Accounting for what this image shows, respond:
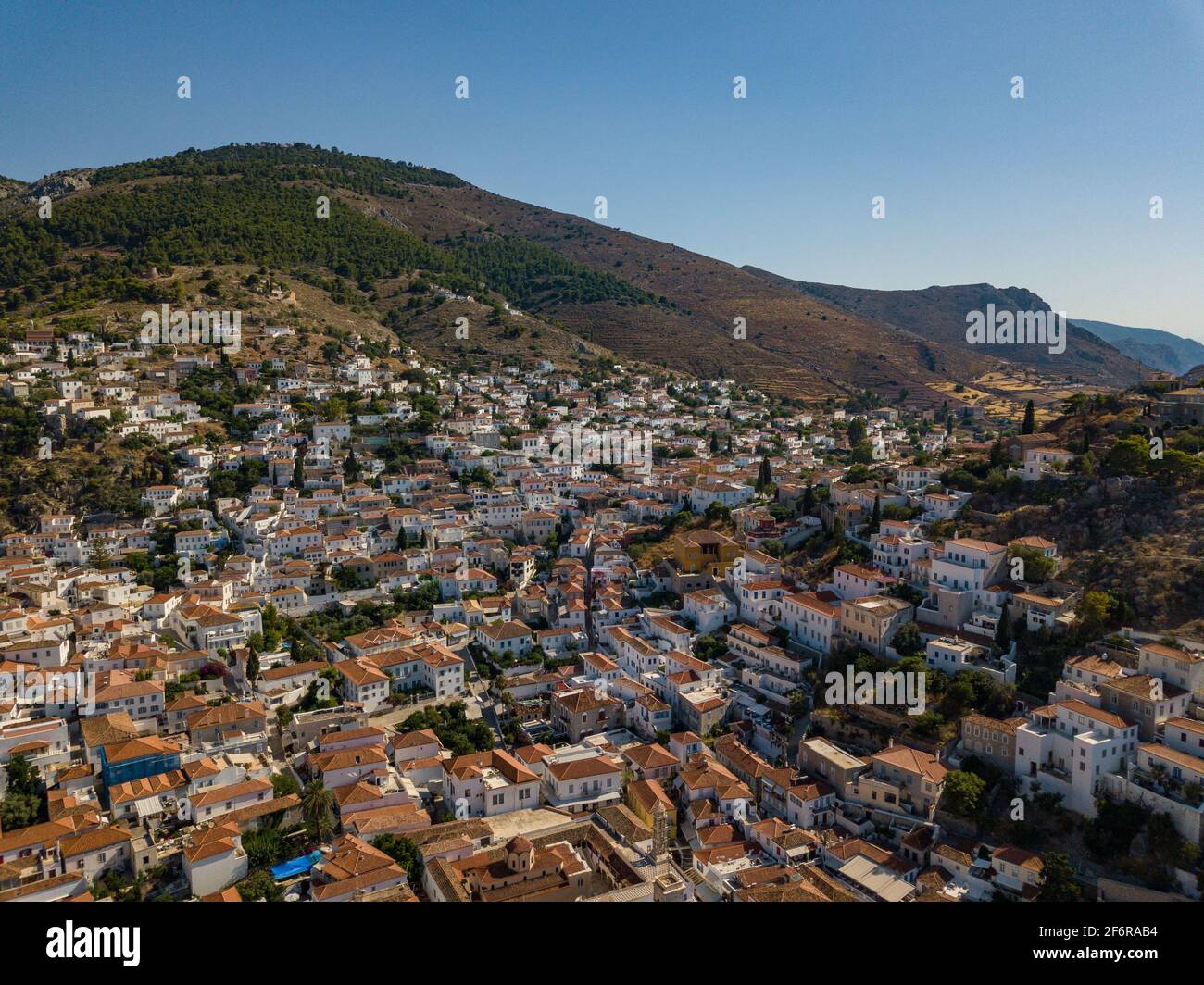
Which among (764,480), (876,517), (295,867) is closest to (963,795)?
(876,517)

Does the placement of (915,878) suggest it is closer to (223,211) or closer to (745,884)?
(745,884)

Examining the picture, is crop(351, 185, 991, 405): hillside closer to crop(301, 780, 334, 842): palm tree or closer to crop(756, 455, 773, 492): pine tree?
crop(756, 455, 773, 492): pine tree

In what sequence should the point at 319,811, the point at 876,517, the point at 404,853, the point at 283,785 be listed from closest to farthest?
the point at 404,853, the point at 319,811, the point at 283,785, the point at 876,517

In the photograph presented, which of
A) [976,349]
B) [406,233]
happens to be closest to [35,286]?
[406,233]

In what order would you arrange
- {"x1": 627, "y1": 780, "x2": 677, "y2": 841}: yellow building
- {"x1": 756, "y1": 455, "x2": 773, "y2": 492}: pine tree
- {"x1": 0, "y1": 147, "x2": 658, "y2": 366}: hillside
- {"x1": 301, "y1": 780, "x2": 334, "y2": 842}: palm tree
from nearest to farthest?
{"x1": 301, "y1": 780, "x2": 334, "y2": 842}: palm tree
{"x1": 627, "y1": 780, "x2": 677, "y2": 841}: yellow building
{"x1": 756, "y1": 455, "x2": 773, "y2": 492}: pine tree
{"x1": 0, "y1": 147, "x2": 658, "y2": 366}: hillside

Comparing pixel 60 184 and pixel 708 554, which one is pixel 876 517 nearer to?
pixel 708 554

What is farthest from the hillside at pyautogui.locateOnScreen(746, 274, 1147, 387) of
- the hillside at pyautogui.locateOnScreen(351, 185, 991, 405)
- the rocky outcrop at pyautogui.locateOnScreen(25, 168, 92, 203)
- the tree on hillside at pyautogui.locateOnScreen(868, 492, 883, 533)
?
the rocky outcrop at pyautogui.locateOnScreen(25, 168, 92, 203)
